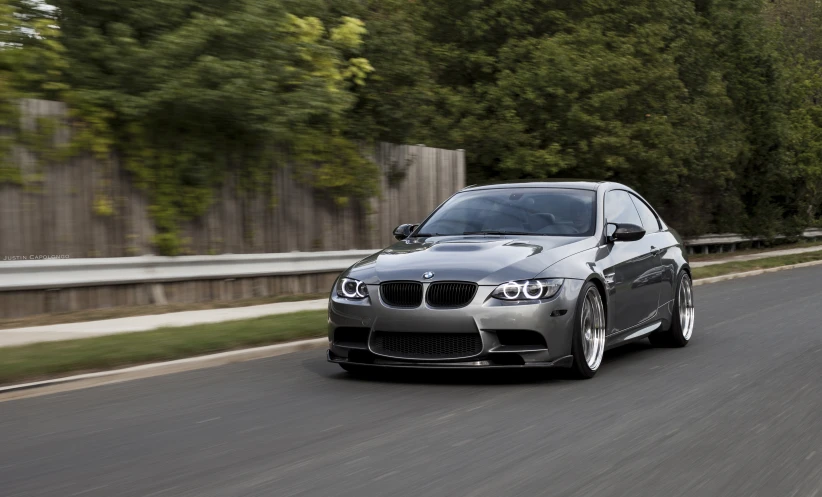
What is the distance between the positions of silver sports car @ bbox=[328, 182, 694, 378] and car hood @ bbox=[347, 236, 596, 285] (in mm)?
11

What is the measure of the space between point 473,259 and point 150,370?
3036mm

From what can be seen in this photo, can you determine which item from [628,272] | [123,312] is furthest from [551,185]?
[123,312]

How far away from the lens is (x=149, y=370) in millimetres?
9320

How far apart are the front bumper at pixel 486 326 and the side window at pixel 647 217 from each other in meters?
2.91

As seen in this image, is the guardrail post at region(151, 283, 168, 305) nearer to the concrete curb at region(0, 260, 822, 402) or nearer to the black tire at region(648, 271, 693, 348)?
the concrete curb at region(0, 260, 822, 402)

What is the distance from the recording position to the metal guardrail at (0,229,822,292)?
508 inches

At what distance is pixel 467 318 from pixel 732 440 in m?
2.28

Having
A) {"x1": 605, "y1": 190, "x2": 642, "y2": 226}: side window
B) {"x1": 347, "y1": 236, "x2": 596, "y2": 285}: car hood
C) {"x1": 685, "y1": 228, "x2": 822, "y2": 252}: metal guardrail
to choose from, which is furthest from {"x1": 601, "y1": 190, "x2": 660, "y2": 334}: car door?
{"x1": 685, "y1": 228, "x2": 822, "y2": 252}: metal guardrail

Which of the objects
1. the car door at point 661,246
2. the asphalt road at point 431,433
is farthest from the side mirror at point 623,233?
the asphalt road at point 431,433

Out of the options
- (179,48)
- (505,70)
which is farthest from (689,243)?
(179,48)

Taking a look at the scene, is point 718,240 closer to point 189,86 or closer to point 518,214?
point 189,86

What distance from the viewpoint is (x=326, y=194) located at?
18.5 meters

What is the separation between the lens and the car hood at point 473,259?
26.6ft

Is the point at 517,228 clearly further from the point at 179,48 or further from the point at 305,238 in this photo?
the point at 305,238
